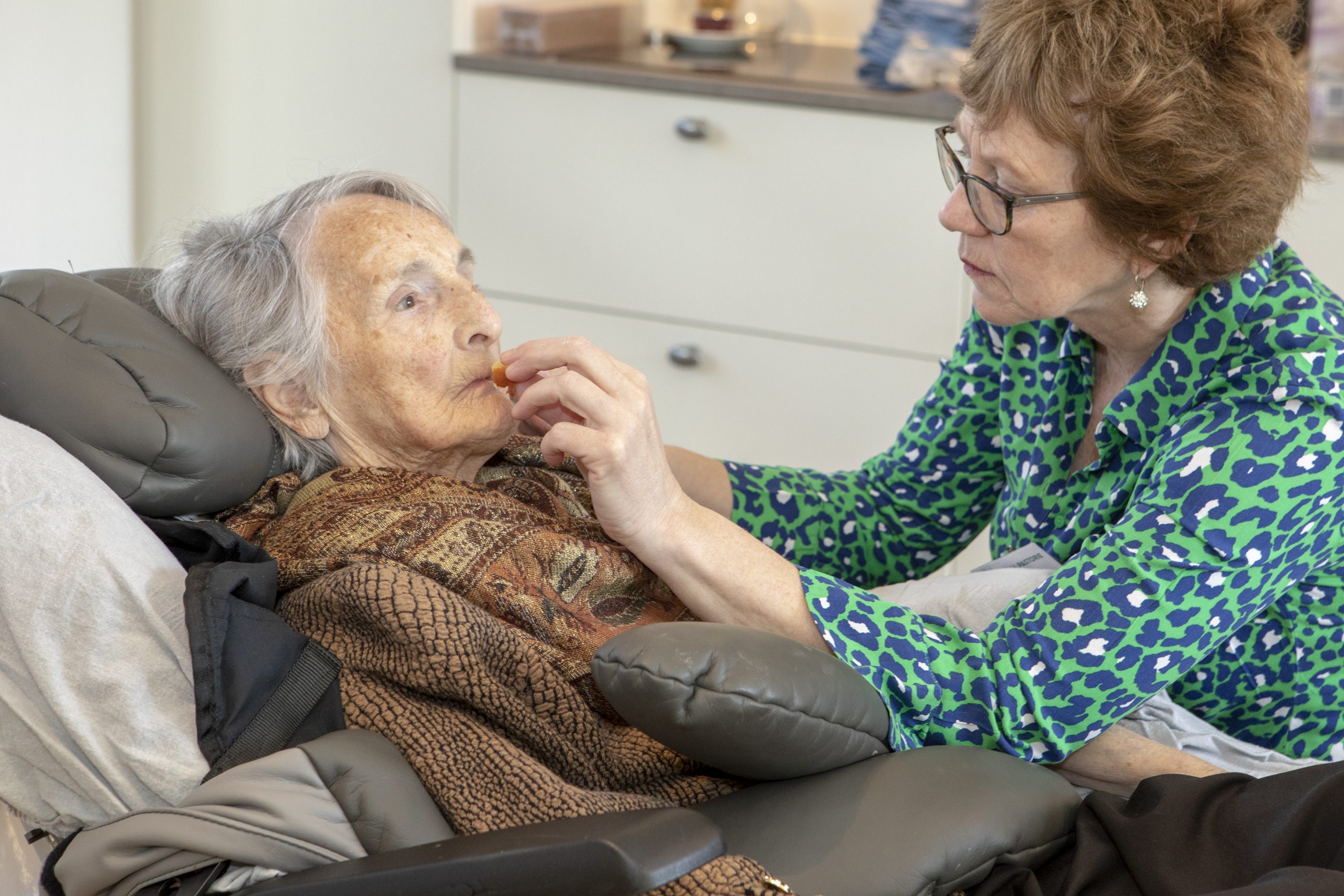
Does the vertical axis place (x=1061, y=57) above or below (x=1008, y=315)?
above

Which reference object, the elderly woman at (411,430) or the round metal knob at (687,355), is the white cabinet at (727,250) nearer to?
the round metal knob at (687,355)

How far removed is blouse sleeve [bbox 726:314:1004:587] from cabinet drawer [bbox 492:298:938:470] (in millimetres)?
1069

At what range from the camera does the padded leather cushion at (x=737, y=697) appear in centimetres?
114

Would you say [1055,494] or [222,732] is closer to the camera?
[222,732]

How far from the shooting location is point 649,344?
3.22 m

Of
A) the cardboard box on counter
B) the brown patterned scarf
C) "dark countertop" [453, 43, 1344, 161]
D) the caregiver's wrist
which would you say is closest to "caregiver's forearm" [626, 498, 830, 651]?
the caregiver's wrist

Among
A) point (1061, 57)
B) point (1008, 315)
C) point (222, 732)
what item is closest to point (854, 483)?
point (1008, 315)

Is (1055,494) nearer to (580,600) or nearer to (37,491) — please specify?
(580,600)

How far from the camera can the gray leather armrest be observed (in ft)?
3.21

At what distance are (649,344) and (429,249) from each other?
1.65m

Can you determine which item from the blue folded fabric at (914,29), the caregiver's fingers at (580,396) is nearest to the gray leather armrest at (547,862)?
the caregiver's fingers at (580,396)

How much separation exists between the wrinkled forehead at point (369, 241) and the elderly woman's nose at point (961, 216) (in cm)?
56

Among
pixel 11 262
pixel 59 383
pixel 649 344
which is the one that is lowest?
pixel 649 344

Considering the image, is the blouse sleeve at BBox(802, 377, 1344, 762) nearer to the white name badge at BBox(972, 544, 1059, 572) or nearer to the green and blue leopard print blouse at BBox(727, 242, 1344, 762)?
the green and blue leopard print blouse at BBox(727, 242, 1344, 762)
